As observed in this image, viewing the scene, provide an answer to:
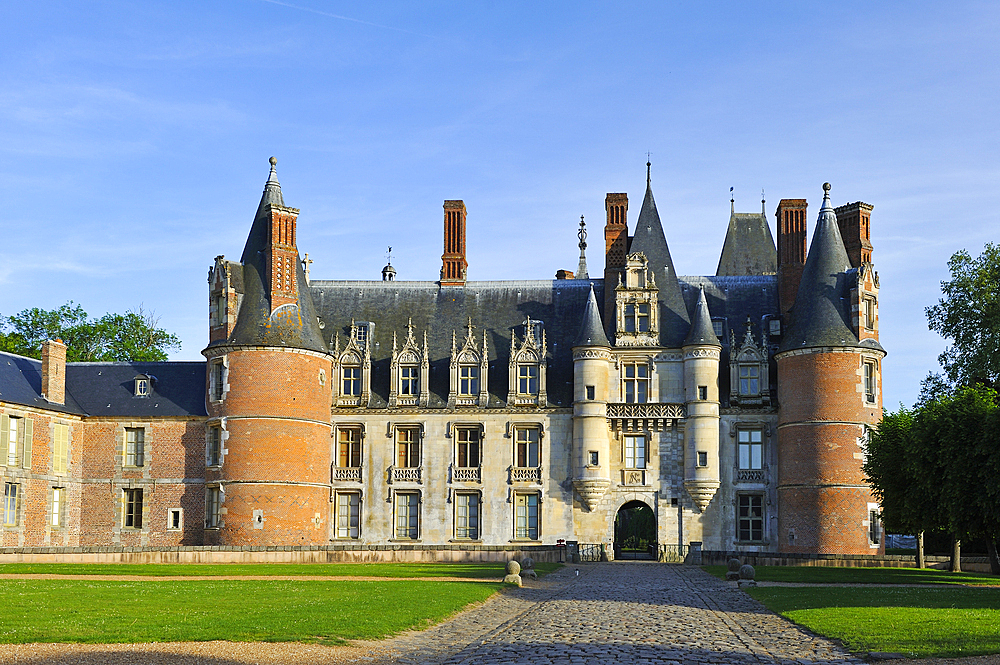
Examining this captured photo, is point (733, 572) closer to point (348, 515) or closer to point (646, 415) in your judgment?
point (646, 415)

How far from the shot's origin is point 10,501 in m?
39.7

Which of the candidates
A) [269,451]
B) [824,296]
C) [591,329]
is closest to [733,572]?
[824,296]

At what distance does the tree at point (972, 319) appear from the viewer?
146 feet

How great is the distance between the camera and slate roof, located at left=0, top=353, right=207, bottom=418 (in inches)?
1679

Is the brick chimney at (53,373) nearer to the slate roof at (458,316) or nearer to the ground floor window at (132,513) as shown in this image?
the ground floor window at (132,513)

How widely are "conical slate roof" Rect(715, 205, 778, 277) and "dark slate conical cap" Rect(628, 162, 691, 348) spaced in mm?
12390

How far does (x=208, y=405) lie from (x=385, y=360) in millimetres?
7521

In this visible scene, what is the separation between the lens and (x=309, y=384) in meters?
42.3

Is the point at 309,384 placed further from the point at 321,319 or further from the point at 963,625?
the point at 963,625

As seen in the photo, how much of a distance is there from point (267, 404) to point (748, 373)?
1819cm

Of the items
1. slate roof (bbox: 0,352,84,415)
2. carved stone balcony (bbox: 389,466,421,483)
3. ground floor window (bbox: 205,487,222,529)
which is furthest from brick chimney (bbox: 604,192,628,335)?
slate roof (bbox: 0,352,84,415)

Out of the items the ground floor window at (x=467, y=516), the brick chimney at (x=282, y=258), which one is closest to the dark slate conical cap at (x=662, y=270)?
the ground floor window at (x=467, y=516)

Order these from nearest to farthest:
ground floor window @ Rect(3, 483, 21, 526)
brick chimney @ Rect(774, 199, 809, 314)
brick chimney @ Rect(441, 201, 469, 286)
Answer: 1. ground floor window @ Rect(3, 483, 21, 526)
2. brick chimney @ Rect(774, 199, 809, 314)
3. brick chimney @ Rect(441, 201, 469, 286)

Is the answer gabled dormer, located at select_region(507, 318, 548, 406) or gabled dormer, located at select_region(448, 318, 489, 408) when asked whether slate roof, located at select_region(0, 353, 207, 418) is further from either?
gabled dormer, located at select_region(507, 318, 548, 406)
